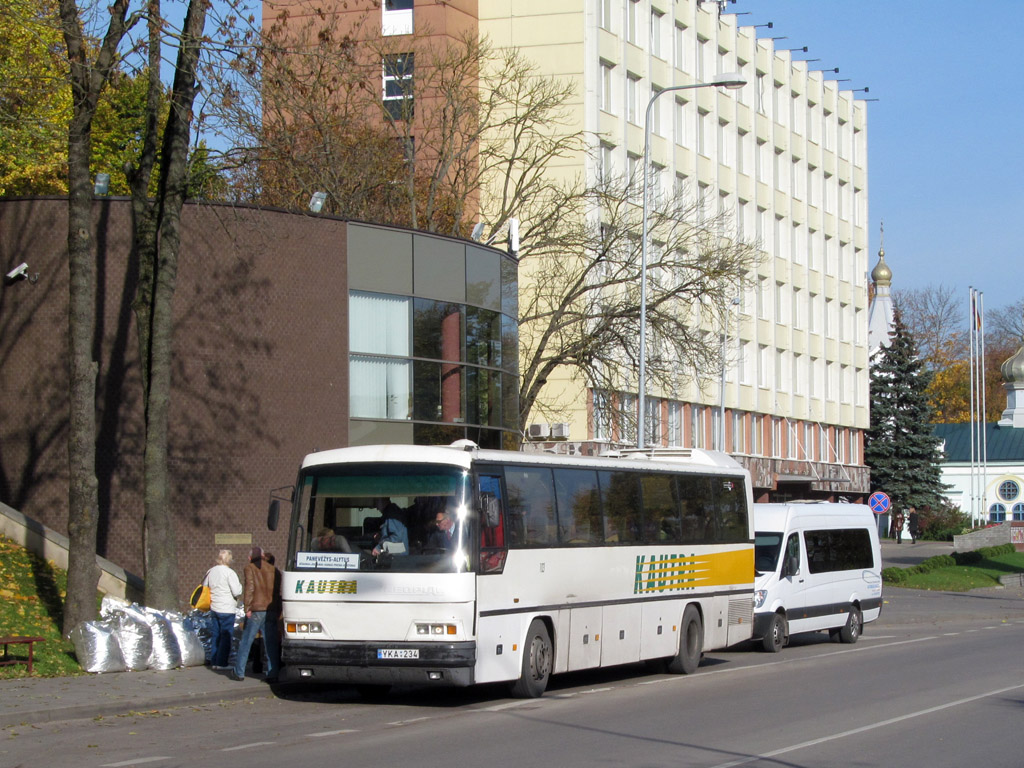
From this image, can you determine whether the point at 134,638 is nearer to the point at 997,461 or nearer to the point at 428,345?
the point at 428,345

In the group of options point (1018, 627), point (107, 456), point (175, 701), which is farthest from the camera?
point (1018, 627)

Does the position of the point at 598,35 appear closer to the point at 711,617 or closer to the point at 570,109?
the point at 570,109

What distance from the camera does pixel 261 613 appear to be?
59.3 ft

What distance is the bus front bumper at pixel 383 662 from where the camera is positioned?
602 inches

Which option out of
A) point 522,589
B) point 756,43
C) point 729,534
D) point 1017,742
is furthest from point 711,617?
point 756,43

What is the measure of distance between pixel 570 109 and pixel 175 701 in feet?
127

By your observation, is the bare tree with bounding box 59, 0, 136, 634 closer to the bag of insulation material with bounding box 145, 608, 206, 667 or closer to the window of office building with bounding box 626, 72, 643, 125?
the bag of insulation material with bounding box 145, 608, 206, 667

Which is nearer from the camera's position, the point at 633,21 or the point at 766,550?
the point at 766,550

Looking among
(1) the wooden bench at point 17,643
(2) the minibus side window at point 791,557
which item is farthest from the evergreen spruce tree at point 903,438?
(1) the wooden bench at point 17,643

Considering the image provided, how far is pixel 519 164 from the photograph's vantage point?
49469mm

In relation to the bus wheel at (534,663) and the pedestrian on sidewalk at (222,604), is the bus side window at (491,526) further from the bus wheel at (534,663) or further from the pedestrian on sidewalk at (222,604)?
the pedestrian on sidewalk at (222,604)

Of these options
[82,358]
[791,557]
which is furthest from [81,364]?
[791,557]

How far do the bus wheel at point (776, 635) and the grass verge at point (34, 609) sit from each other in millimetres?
11543

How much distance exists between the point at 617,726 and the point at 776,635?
1130cm
